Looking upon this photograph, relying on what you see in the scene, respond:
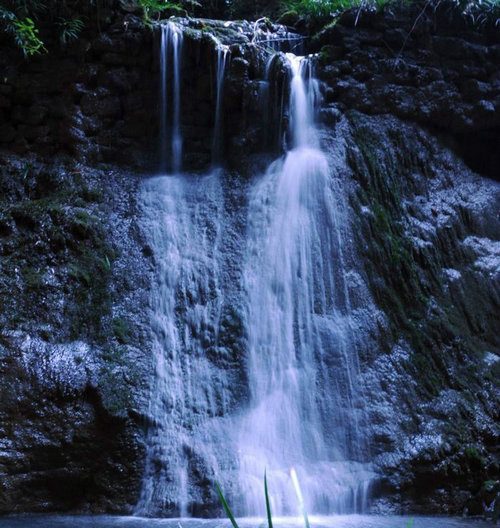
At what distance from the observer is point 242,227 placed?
589cm

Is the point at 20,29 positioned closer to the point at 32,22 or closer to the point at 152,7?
the point at 32,22

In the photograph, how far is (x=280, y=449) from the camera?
4426 millimetres

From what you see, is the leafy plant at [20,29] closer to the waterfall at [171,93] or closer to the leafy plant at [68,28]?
the leafy plant at [68,28]

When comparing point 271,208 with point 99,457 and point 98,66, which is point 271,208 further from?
point 99,457

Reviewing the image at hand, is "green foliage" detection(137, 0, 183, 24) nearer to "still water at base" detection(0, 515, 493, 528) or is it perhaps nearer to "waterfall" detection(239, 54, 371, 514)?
"waterfall" detection(239, 54, 371, 514)

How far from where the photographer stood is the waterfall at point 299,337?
4266 mm

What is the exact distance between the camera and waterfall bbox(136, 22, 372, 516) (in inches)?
165

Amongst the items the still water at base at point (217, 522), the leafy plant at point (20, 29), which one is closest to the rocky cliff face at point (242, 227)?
the still water at base at point (217, 522)

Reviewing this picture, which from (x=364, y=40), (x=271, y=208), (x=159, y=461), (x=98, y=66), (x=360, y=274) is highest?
(x=364, y=40)

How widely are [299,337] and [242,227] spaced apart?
1434 mm

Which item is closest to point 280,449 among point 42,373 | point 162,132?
point 42,373

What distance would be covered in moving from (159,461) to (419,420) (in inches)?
88.0

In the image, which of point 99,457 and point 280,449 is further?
point 280,449

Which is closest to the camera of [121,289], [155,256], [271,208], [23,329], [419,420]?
[23,329]
